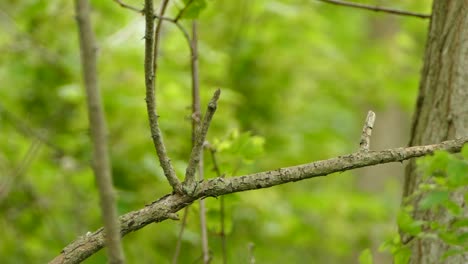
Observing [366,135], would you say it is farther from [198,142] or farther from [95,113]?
[95,113]

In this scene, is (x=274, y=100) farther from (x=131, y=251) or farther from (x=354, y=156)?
(x=354, y=156)

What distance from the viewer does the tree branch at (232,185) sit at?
157cm

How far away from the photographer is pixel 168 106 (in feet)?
14.9

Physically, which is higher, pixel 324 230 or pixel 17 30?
pixel 17 30

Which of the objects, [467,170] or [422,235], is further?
[422,235]

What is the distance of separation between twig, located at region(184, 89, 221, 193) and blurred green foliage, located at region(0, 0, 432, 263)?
1.98 metres

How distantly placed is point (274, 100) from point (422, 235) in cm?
417

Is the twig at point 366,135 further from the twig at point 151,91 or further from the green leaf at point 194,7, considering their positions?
the green leaf at point 194,7

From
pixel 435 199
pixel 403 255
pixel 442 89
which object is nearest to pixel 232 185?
pixel 435 199

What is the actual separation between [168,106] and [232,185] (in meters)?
2.99

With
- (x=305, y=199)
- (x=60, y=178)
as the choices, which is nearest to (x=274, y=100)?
(x=305, y=199)

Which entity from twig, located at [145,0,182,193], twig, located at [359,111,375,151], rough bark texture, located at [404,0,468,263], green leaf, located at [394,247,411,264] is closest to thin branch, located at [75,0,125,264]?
twig, located at [145,0,182,193]

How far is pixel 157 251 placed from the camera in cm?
528

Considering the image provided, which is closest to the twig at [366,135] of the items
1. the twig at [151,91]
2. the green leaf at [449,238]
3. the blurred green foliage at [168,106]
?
the green leaf at [449,238]
